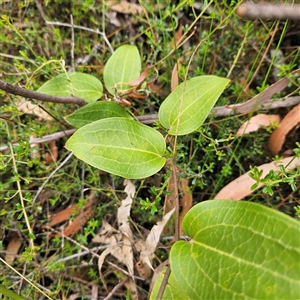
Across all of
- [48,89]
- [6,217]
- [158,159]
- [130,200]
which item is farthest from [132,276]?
[48,89]

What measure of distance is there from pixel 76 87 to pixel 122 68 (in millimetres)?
156

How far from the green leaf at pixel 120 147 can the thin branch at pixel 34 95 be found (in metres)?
0.16

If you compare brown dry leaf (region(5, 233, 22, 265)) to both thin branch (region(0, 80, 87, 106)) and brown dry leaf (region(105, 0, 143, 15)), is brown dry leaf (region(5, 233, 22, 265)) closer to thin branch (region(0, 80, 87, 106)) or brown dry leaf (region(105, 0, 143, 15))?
thin branch (region(0, 80, 87, 106))

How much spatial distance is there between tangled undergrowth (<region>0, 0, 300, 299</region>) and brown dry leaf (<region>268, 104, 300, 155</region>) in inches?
0.6

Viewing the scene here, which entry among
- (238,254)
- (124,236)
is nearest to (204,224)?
(238,254)

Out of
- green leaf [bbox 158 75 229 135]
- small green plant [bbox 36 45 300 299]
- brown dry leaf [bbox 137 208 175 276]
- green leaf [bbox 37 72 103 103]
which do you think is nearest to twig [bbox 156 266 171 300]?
small green plant [bbox 36 45 300 299]

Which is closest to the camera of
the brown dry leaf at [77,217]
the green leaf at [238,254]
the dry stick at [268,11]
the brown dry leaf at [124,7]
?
the green leaf at [238,254]

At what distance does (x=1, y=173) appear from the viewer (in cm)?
114

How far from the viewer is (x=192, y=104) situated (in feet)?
2.94

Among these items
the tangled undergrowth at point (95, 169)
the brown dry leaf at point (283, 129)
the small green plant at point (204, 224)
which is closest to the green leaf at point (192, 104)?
the small green plant at point (204, 224)

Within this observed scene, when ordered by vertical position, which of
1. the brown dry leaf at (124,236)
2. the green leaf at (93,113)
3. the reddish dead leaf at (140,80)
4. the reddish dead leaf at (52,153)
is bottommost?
the brown dry leaf at (124,236)

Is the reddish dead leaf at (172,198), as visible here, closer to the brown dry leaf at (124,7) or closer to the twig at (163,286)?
the twig at (163,286)

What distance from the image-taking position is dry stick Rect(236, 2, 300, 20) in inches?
34.0

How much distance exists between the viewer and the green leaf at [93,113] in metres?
0.95
